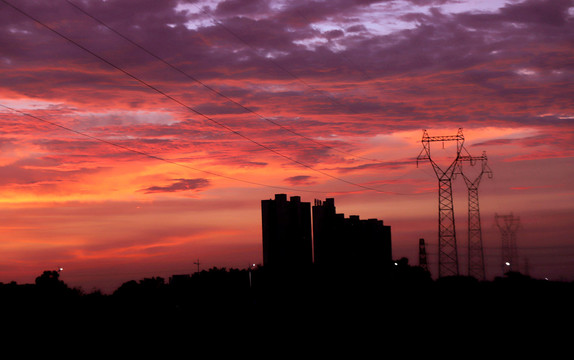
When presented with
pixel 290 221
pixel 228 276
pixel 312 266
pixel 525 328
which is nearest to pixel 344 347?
pixel 525 328

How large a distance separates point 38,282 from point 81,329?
84.1 meters

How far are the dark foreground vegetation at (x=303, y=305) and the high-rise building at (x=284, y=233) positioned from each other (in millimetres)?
2267

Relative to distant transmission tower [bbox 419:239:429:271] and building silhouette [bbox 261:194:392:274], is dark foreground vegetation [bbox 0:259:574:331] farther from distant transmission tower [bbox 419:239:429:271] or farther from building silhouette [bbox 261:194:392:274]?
distant transmission tower [bbox 419:239:429:271]

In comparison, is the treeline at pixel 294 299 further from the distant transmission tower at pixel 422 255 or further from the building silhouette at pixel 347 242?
the distant transmission tower at pixel 422 255

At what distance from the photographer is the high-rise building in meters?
95.2

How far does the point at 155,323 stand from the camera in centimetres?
5372

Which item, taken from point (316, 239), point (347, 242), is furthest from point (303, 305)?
point (347, 242)

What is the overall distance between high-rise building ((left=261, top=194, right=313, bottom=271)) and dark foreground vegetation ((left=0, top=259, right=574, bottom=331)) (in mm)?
2267

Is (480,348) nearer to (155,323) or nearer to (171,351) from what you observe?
(171,351)

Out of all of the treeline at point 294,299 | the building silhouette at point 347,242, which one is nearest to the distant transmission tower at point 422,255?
the building silhouette at point 347,242

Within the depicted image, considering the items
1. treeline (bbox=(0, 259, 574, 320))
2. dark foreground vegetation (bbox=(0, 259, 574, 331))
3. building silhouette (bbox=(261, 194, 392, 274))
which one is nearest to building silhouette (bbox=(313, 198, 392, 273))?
building silhouette (bbox=(261, 194, 392, 274))

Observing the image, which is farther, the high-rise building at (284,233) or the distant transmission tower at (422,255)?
the distant transmission tower at (422,255)

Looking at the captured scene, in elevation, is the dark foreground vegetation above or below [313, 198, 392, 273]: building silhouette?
below

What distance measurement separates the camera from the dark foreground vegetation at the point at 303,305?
182 ft
